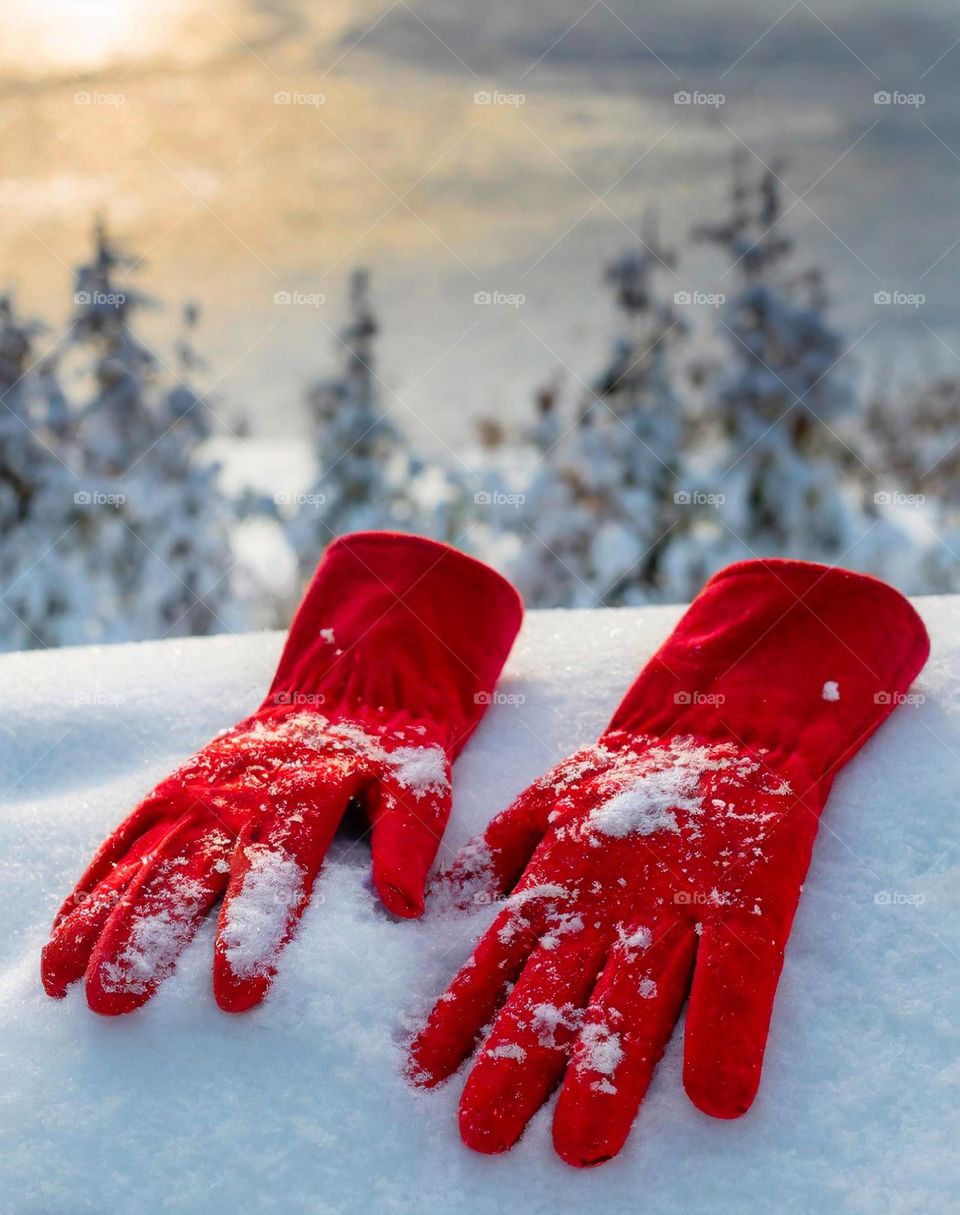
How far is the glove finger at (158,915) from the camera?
135 centimetres

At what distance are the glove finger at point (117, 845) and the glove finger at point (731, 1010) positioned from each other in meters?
0.88

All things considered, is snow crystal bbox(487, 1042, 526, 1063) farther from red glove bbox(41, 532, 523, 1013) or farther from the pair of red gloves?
red glove bbox(41, 532, 523, 1013)

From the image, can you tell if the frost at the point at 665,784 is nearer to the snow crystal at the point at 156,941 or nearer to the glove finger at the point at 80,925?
the snow crystal at the point at 156,941

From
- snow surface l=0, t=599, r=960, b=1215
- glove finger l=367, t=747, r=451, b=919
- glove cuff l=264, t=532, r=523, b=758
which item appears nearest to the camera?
snow surface l=0, t=599, r=960, b=1215

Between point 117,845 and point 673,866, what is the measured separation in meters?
0.87

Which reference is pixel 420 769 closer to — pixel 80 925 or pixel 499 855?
pixel 499 855

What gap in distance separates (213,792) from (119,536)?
721 centimetres

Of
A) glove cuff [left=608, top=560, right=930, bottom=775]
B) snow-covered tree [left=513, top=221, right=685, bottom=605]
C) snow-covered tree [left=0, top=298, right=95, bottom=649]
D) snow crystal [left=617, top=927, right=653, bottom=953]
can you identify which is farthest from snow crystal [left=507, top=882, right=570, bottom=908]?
snow-covered tree [left=0, top=298, right=95, bottom=649]

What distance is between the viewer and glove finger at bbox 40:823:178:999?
4.59 ft

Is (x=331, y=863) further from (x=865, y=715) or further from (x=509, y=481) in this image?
(x=509, y=481)

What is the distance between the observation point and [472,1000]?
133cm

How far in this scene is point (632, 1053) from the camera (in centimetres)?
124

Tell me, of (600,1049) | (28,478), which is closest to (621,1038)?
(600,1049)

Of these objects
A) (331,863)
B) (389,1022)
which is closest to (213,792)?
(331,863)
